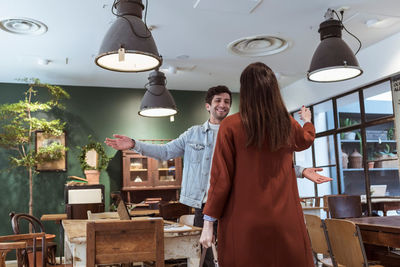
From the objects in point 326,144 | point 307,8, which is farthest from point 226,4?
point 326,144

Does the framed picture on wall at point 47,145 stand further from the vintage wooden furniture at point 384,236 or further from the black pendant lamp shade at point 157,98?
the vintage wooden furniture at point 384,236

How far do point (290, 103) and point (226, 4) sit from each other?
13.4 feet

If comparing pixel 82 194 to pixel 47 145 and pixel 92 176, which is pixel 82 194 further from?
pixel 47 145

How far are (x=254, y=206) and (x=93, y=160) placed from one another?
6.27 meters

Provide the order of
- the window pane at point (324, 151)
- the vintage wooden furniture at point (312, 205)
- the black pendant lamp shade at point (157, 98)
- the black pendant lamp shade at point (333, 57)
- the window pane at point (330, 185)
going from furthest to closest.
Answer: the window pane at point (324, 151), the window pane at point (330, 185), the vintage wooden furniture at point (312, 205), the black pendant lamp shade at point (157, 98), the black pendant lamp shade at point (333, 57)

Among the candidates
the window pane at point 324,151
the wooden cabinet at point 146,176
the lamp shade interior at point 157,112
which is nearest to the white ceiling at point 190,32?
the lamp shade interior at point 157,112

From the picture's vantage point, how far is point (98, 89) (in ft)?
26.4

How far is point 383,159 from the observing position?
6.11m

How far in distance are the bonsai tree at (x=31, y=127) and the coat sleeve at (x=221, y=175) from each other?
5819 millimetres

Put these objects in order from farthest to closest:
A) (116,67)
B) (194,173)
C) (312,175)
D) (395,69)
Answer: (395,69)
(116,67)
(194,173)
(312,175)

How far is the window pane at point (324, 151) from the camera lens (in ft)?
23.8

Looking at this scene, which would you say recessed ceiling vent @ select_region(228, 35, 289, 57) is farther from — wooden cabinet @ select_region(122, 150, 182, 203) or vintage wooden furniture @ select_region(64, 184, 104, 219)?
vintage wooden furniture @ select_region(64, 184, 104, 219)

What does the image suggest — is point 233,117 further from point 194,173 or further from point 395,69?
point 395,69

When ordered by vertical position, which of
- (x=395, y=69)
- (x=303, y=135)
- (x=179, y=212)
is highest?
(x=395, y=69)
